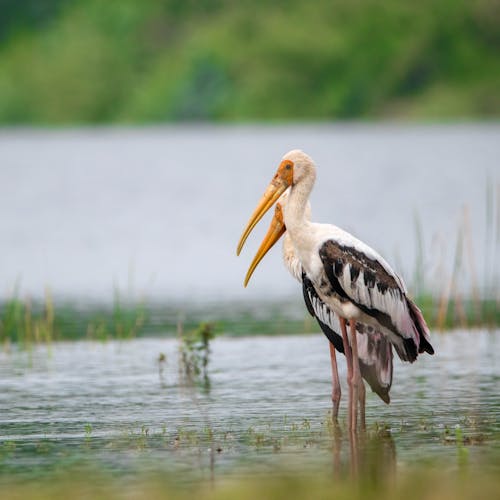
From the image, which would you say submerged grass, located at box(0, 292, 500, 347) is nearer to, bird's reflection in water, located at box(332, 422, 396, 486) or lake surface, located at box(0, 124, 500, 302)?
lake surface, located at box(0, 124, 500, 302)

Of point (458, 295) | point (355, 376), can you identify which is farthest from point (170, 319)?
point (355, 376)

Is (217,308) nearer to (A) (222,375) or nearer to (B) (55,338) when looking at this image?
(B) (55,338)

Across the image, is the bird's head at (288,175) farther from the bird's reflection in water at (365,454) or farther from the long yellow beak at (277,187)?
the bird's reflection in water at (365,454)

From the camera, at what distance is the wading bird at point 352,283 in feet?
33.8

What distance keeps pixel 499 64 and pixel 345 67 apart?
933 cm

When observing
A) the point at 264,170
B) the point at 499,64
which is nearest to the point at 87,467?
the point at 264,170

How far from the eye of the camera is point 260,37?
93.7 meters

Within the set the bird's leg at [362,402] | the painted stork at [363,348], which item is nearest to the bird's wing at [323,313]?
the painted stork at [363,348]

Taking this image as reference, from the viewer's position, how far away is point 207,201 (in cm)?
5012

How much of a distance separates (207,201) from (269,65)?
42197 mm

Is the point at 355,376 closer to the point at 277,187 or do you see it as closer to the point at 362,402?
the point at 362,402

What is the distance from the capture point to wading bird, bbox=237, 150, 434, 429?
33.8 ft

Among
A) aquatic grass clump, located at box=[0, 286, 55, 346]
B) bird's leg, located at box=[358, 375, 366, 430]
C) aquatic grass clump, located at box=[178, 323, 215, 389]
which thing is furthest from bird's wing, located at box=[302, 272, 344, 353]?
aquatic grass clump, located at box=[0, 286, 55, 346]

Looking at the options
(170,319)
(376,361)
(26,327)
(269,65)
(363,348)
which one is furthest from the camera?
(269,65)
